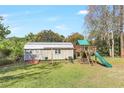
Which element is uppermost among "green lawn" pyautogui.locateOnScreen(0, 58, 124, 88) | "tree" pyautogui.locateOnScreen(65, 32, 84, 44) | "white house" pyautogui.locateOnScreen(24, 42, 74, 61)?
"tree" pyautogui.locateOnScreen(65, 32, 84, 44)

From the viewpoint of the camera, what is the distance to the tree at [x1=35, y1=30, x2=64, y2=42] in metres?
26.9

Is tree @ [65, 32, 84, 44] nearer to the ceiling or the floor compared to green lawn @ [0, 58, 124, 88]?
nearer to the ceiling

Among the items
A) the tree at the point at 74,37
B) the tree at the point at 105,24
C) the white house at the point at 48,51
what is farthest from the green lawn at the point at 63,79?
the tree at the point at 74,37

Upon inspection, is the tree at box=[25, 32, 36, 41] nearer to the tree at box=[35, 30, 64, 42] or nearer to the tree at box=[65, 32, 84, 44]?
the tree at box=[35, 30, 64, 42]

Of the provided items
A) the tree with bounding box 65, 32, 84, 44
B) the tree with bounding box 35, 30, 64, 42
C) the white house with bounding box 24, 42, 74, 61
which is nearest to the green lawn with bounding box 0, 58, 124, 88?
the white house with bounding box 24, 42, 74, 61

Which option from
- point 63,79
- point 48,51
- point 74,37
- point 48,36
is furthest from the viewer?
point 48,36

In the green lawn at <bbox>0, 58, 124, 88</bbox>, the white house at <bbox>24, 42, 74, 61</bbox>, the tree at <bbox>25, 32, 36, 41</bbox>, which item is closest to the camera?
the green lawn at <bbox>0, 58, 124, 88</bbox>

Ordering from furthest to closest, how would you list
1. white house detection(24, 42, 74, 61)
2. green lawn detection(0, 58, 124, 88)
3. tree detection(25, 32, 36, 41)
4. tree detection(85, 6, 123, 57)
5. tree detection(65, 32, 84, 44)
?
tree detection(25, 32, 36, 41) → tree detection(65, 32, 84, 44) → tree detection(85, 6, 123, 57) → white house detection(24, 42, 74, 61) → green lawn detection(0, 58, 124, 88)

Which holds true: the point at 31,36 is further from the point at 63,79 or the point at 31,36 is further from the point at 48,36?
the point at 63,79

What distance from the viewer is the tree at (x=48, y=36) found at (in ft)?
88.3

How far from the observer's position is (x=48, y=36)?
2741 centimetres

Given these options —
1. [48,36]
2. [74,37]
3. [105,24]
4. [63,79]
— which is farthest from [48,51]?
[63,79]

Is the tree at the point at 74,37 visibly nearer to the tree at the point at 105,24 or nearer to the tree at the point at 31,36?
the tree at the point at 105,24
